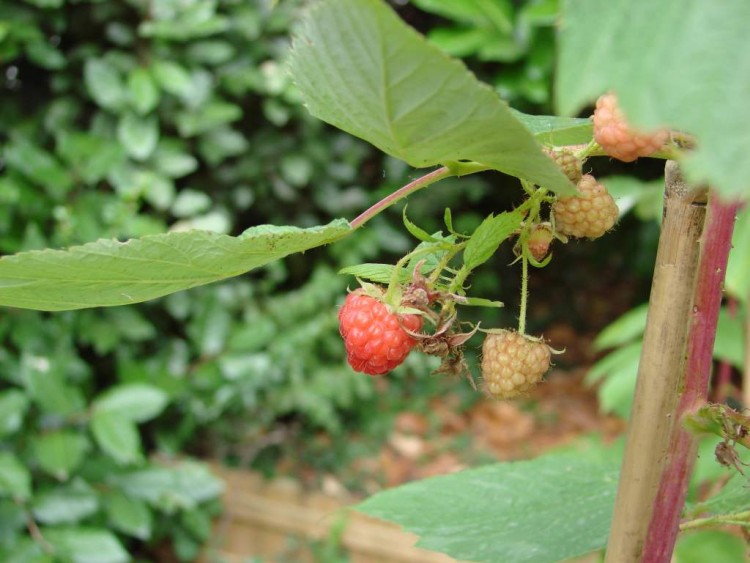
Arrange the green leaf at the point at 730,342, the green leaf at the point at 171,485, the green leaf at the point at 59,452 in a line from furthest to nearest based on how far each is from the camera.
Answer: the green leaf at the point at 171,485, the green leaf at the point at 59,452, the green leaf at the point at 730,342

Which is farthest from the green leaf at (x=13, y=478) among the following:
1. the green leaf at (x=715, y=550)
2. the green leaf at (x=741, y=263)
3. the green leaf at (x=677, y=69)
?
the green leaf at (x=677, y=69)

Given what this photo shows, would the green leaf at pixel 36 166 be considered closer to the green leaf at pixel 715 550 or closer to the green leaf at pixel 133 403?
the green leaf at pixel 133 403

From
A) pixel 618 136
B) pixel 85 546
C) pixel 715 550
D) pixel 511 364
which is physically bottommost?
pixel 85 546

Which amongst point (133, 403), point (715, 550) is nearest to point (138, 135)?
point (133, 403)

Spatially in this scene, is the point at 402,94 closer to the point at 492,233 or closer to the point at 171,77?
the point at 492,233

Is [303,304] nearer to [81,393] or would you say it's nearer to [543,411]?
[81,393]

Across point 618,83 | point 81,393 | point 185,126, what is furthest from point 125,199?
point 618,83
